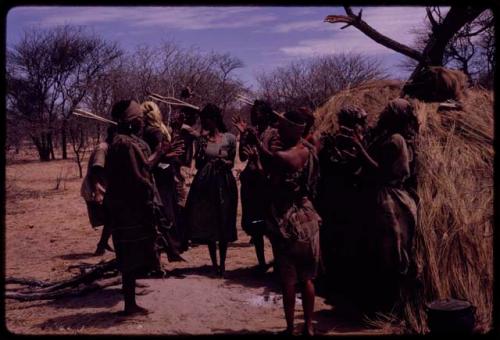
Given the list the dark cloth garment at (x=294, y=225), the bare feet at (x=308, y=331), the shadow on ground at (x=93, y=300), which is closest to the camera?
the dark cloth garment at (x=294, y=225)

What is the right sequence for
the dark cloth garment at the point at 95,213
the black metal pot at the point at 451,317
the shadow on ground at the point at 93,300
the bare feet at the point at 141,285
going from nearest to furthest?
1. the black metal pot at the point at 451,317
2. the shadow on ground at the point at 93,300
3. the bare feet at the point at 141,285
4. the dark cloth garment at the point at 95,213

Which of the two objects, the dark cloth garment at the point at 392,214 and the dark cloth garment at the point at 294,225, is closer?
the dark cloth garment at the point at 294,225

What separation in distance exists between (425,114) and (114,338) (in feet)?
11.4

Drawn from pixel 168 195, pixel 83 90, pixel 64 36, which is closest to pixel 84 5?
pixel 168 195

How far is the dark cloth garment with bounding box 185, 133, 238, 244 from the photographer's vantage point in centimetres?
652

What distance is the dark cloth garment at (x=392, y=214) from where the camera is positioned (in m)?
4.89

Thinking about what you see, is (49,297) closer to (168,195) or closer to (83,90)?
(168,195)

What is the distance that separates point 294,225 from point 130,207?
1493mm

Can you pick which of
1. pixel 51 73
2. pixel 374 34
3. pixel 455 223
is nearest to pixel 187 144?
pixel 455 223

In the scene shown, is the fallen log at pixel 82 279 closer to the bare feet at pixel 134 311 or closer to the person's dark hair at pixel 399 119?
the bare feet at pixel 134 311

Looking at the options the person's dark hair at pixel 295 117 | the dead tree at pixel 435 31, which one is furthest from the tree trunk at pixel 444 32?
the person's dark hair at pixel 295 117

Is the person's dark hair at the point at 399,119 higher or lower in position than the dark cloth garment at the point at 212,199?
higher

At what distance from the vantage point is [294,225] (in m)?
4.60

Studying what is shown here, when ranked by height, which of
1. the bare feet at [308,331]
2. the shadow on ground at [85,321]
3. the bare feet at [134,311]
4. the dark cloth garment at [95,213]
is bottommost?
the shadow on ground at [85,321]
